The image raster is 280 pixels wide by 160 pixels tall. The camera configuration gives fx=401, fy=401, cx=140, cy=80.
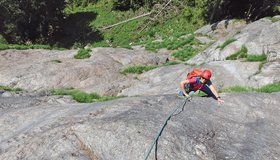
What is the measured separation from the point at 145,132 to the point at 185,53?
21967 mm

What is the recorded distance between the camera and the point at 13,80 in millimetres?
21594

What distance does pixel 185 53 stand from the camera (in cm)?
2941

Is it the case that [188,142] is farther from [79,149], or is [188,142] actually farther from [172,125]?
[79,149]

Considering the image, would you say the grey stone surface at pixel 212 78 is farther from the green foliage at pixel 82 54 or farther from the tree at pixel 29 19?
the tree at pixel 29 19

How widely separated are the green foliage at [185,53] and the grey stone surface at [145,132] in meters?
18.5

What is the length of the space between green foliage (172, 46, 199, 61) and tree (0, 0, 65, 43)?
63.8 feet

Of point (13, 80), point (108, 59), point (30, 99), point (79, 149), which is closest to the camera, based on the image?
point (79, 149)

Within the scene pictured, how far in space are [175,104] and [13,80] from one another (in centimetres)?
1395

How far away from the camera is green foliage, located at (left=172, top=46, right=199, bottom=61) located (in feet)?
95.0

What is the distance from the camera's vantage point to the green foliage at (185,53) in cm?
2896

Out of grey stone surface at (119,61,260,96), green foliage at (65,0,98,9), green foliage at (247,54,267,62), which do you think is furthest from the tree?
green foliage at (247,54,267,62)

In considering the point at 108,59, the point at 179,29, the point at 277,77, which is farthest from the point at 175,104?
the point at 179,29

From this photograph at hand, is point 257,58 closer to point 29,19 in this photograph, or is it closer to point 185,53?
point 185,53

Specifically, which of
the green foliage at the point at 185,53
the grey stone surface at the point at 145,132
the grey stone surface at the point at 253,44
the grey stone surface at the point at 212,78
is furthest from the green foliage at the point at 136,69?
the grey stone surface at the point at 145,132
